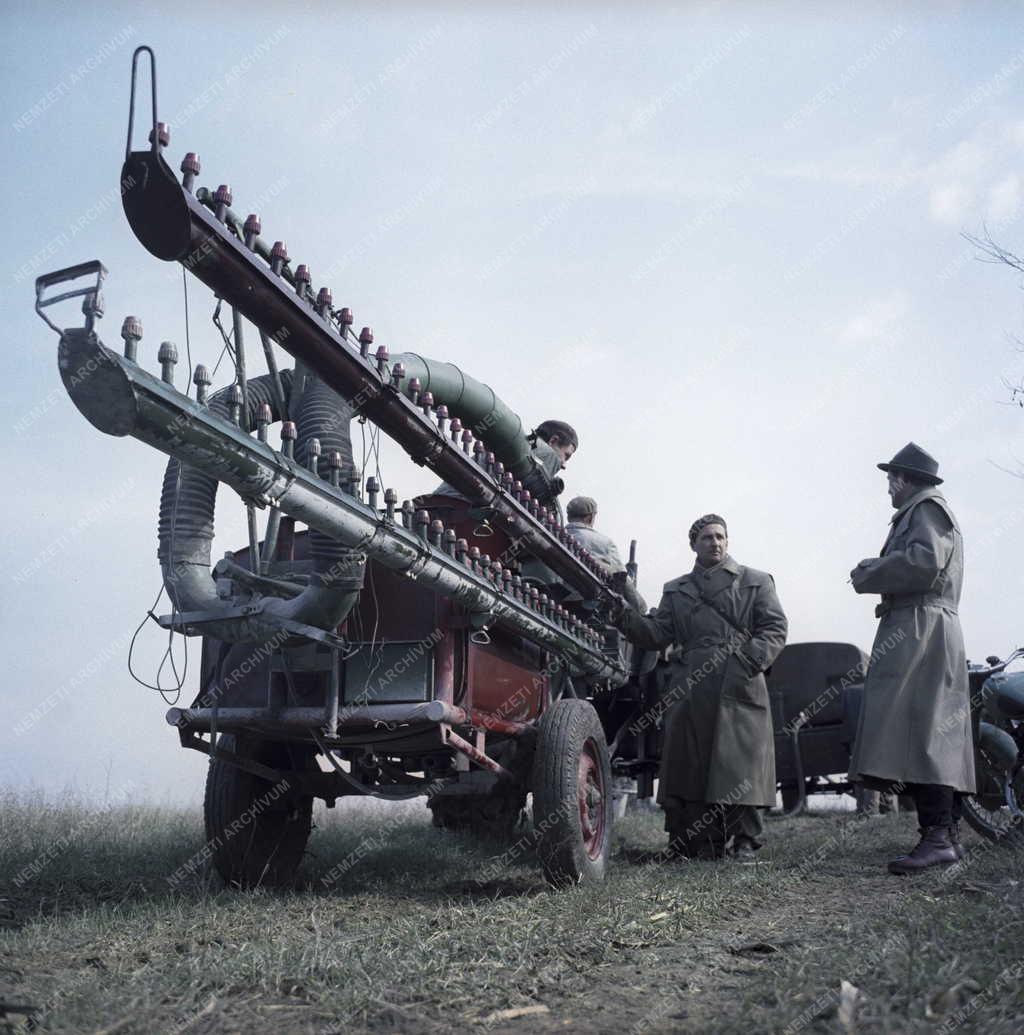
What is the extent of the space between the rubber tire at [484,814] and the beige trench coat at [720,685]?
4.93 ft

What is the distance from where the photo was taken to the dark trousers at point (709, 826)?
6594 mm

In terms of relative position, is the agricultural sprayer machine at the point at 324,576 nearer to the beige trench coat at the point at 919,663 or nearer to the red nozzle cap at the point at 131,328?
the red nozzle cap at the point at 131,328

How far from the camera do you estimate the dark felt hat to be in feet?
19.2

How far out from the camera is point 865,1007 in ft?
8.96

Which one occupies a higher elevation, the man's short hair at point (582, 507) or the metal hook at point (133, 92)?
the metal hook at point (133, 92)

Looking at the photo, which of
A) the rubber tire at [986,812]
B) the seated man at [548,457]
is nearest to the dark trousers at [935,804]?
the rubber tire at [986,812]

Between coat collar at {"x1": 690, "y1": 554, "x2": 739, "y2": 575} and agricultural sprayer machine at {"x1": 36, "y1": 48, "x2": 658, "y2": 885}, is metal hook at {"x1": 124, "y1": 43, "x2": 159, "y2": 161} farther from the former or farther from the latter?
coat collar at {"x1": 690, "y1": 554, "x2": 739, "y2": 575}

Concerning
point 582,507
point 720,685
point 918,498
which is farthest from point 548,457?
point 918,498

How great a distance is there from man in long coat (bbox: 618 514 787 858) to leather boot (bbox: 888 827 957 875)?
4.29 ft

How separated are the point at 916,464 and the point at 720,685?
175cm

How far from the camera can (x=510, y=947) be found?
367cm

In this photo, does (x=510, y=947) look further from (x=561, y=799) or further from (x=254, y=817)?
(x=254, y=817)

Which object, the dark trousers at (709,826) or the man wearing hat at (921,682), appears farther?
the dark trousers at (709,826)

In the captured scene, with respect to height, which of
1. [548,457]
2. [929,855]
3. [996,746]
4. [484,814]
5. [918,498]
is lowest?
[484,814]
